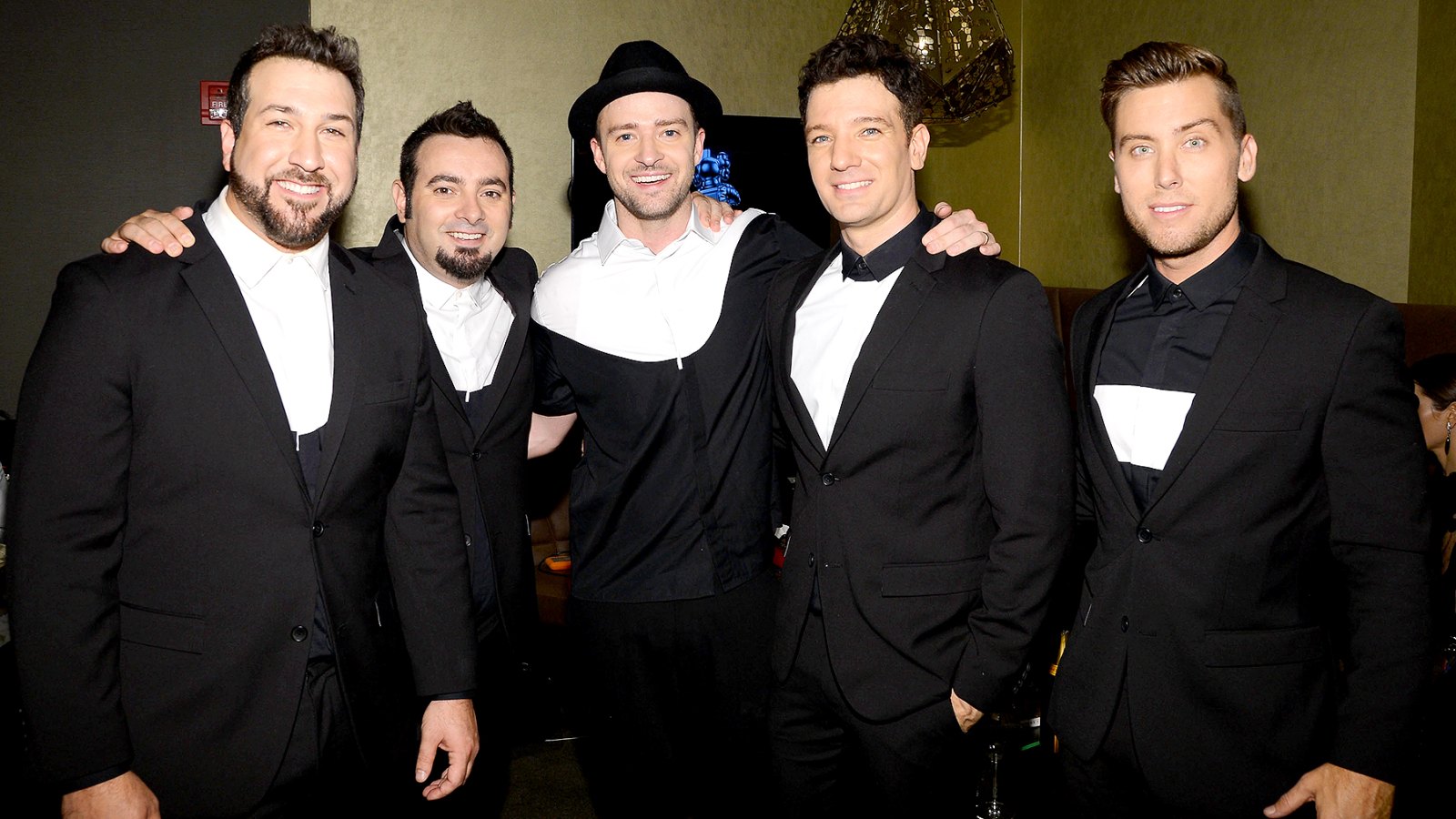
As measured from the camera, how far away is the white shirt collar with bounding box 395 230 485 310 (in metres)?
2.48

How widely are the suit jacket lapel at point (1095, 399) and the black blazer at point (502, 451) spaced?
4.32 feet

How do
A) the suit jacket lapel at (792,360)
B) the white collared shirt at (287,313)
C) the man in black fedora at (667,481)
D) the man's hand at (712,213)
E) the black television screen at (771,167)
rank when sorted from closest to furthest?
the white collared shirt at (287,313)
the suit jacket lapel at (792,360)
the man in black fedora at (667,481)
the man's hand at (712,213)
the black television screen at (771,167)

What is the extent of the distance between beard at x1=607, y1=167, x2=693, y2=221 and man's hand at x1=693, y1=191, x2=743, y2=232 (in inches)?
3.7

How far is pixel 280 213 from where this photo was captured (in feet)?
5.75

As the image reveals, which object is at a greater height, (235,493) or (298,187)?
→ (298,187)

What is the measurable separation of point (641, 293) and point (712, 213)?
0.96 ft

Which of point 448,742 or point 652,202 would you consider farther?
point 652,202

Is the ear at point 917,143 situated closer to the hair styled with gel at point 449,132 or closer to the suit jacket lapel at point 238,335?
the hair styled with gel at point 449,132

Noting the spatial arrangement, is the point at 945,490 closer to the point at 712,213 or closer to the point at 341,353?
the point at 712,213

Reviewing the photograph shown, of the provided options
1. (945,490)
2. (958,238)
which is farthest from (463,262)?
(945,490)

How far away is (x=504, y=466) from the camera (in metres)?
2.43

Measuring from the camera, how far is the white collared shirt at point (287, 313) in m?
1.75

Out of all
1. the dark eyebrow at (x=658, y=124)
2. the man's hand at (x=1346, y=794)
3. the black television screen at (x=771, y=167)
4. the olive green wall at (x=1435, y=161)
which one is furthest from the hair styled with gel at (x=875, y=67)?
the black television screen at (x=771, y=167)

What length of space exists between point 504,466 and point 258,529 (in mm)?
796
